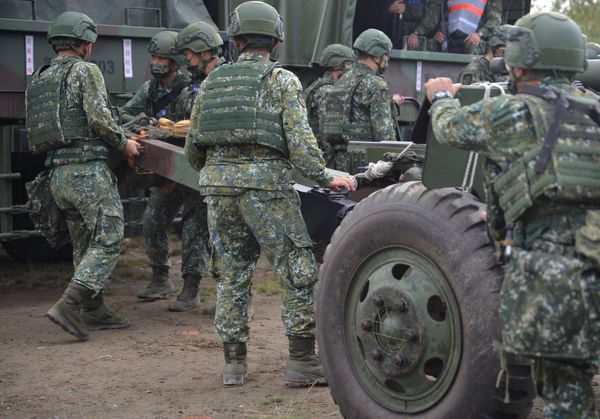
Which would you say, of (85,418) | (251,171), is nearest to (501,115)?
(251,171)

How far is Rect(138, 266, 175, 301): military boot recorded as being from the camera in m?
8.21

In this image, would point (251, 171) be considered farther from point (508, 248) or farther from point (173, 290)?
point (173, 290)

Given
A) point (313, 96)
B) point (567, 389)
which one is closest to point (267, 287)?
point (313, 96)

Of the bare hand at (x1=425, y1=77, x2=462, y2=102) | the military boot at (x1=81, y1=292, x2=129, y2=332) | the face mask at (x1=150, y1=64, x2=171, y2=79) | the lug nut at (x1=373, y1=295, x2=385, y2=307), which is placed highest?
the face mask at (x1=150, y1=64, x2=171, y2=79)

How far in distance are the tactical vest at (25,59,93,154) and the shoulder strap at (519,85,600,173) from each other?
12.6 feet

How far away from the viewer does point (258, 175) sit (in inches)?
217

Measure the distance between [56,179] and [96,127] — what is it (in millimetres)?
470

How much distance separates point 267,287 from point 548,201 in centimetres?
513

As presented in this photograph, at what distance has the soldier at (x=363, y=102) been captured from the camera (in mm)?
9234

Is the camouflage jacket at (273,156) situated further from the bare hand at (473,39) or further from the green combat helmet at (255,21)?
the bare hand at (473,39)

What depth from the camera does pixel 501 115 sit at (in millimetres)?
3693

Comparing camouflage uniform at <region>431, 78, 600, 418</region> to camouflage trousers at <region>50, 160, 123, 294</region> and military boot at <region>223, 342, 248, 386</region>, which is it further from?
camouflage trousers at <region>50, 160, 123, 294</region>

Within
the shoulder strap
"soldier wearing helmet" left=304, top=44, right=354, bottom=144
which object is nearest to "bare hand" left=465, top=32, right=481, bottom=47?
"soldier wearing helmet" left=304, top=44, right=354, bottom=144

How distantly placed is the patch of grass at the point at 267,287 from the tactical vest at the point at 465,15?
4.32 m
